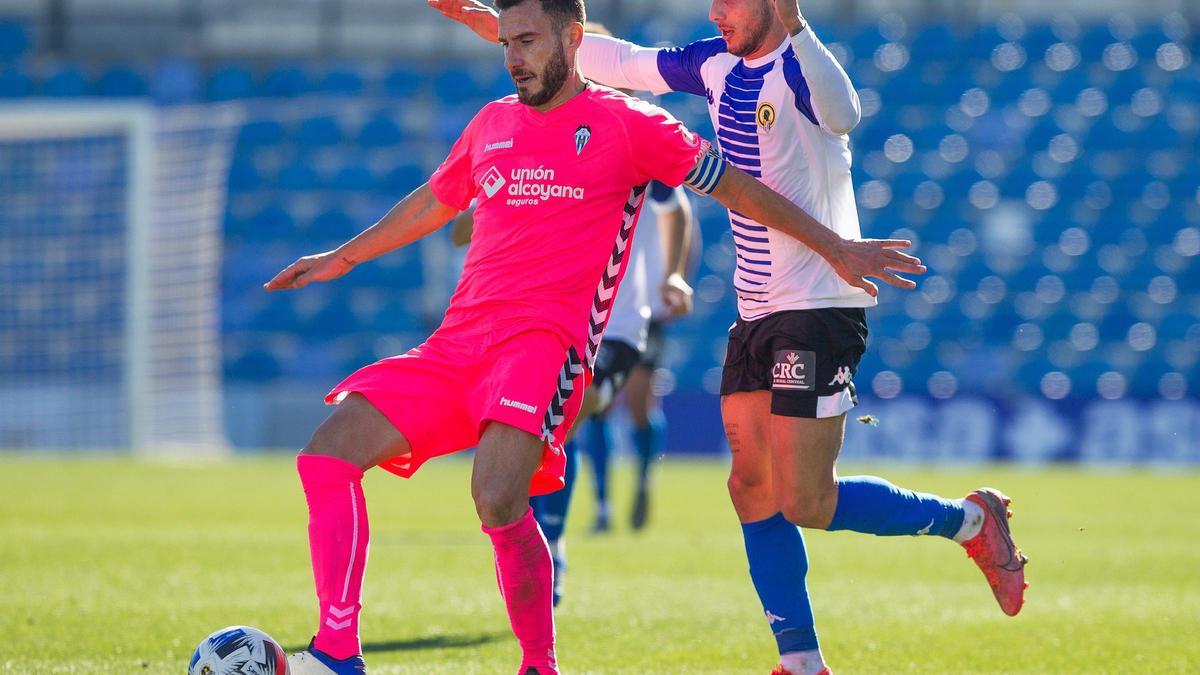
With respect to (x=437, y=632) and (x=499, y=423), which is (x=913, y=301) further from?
(x=499, y=423)

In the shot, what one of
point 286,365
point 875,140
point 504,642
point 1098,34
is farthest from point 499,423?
point 1098,34

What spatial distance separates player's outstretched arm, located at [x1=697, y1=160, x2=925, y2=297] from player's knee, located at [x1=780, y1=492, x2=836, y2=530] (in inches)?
27.0

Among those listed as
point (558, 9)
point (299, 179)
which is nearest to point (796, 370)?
point (558, 9)

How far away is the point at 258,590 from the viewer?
7.26m

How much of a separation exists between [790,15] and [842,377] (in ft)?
3.71

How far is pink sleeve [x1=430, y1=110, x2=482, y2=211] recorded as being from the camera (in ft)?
15.6

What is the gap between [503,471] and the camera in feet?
14.3

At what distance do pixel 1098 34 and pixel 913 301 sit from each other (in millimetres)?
5084

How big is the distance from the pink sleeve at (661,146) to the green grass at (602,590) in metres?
1.73

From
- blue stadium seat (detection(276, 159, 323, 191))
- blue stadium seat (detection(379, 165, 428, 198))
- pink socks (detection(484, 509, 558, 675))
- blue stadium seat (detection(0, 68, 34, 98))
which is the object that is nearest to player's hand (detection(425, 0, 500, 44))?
pink socks (detection(484, 509, 558, 675))

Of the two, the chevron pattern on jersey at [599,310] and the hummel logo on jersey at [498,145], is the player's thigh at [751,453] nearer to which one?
the chevron pattern on jersey at [599,310]

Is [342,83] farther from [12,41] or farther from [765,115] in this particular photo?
[765,115]

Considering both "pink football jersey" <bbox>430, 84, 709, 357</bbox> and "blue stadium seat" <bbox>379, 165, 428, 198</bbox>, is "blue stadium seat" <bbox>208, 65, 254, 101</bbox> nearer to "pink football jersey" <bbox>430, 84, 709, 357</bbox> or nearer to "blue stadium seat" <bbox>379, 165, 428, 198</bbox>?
"blue stadium seat" <bbox>379, 165, 428, 198</bbox>

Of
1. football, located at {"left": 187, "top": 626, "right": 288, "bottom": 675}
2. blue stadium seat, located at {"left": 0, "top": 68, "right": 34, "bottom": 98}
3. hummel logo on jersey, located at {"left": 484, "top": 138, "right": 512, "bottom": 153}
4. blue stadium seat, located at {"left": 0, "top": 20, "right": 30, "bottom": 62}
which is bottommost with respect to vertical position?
football, located at {"left": 187, "top": 626, "right": 288, "bottom": 675}
